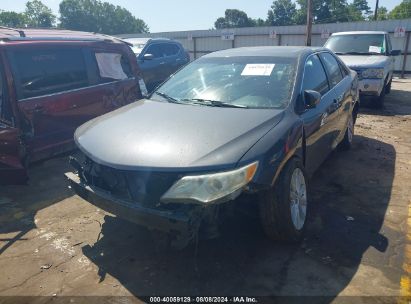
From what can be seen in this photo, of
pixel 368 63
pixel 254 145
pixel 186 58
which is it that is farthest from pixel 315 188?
pixel 186 58

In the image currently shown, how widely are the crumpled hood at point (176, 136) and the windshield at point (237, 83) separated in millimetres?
190

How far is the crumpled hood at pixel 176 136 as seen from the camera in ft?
8.38

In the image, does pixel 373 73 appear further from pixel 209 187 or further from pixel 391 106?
pixel 209 187

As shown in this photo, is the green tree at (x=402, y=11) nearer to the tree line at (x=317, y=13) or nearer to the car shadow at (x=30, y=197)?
the tree line at (x=317, y=13)

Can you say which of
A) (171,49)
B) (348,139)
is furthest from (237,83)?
(171,49)

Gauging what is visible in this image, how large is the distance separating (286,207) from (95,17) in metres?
76.5

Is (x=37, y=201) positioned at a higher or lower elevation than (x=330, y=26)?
lower

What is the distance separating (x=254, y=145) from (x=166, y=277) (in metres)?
1.19

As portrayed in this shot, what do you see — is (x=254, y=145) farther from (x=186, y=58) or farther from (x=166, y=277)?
(x=186, y=58)

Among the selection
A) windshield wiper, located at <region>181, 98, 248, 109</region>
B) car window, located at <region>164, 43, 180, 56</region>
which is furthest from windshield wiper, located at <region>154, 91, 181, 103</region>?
car window, located at <region>164, 43, 180, 56</region>

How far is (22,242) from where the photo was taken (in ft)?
10.8

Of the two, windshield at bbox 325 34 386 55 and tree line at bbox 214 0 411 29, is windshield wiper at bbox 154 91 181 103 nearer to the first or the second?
windshield at bbox 325 34 386 55

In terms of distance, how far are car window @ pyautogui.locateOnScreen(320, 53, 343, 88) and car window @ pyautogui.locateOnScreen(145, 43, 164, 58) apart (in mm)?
5684

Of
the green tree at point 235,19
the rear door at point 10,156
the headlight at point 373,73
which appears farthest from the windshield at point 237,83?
the green tree at point 235,19
